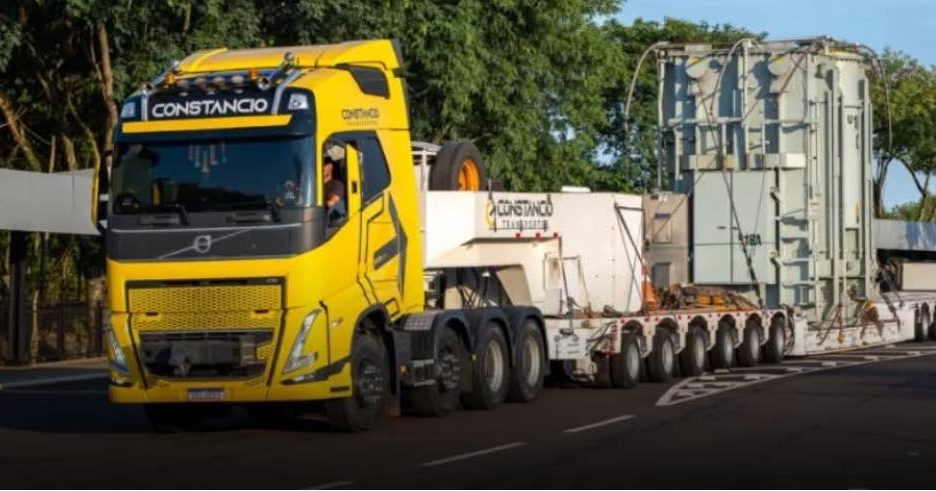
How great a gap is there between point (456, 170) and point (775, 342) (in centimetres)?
1030

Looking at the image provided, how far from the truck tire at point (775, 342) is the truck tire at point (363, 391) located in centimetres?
1284

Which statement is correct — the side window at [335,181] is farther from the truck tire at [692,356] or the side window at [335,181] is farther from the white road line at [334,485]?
the truck tire at [692,356]

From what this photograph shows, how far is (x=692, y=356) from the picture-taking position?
2762 centimetres

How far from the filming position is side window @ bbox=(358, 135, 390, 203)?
18.8 m

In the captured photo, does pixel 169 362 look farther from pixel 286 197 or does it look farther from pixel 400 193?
pixel 400 193

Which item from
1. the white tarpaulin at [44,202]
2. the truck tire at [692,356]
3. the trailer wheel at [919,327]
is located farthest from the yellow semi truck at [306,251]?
the trailer wheel at [919,327]

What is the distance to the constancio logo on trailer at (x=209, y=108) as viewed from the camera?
18.0 m

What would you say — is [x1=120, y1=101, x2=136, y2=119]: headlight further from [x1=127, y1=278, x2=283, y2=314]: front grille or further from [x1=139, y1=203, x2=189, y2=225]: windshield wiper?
[x1=127, y1=278, x2=283, y2=314]: front grille

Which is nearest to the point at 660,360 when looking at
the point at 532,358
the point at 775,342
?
the point at 532,358

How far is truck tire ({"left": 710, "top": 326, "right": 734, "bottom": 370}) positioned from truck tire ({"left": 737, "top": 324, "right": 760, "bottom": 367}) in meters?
0.72

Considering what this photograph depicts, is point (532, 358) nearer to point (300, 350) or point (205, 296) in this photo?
point (300, 350)

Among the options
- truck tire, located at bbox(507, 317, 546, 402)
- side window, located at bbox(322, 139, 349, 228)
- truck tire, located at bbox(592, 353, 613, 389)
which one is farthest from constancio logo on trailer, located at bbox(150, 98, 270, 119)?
truck tire, located at bbox(592, 353, 613, 389)

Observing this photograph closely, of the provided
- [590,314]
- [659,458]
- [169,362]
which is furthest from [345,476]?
[590,314]

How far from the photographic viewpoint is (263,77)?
60.1 feet
